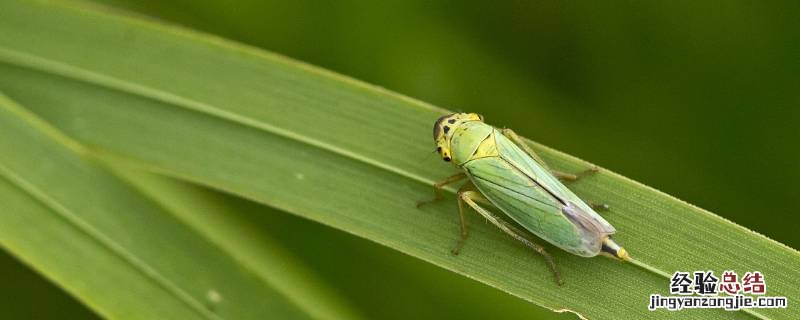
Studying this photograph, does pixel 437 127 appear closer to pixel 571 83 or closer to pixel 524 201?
pixel 524 201

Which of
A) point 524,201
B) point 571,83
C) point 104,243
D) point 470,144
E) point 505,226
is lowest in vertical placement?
point 104,243

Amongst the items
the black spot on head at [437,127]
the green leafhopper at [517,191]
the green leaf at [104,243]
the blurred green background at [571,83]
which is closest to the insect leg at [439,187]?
the green leafhopper at [517,191]

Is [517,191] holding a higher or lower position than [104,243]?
higher

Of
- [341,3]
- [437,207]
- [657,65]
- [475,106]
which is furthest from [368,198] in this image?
[657,65]

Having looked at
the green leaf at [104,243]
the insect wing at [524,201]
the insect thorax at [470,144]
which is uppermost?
the insect thorax at [470,144]

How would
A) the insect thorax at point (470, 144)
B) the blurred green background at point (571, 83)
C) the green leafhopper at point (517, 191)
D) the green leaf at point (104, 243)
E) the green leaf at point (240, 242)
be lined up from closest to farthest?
1. the green leafhopper at point (517, 191)
2. the green leaf at point (104, 243)
3. the insect thorax at point (470, 144)
4. the green leaf at point (240, 242)
5. the blurred green background at point (571, 83)

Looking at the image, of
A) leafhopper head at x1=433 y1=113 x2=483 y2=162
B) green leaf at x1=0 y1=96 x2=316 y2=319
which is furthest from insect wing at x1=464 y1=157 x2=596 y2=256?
green leaf at x1=0 y1=96 x2=316 y2=319

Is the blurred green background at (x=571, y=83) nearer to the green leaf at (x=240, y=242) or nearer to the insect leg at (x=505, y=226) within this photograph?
the green leaf at (x=240, y=242)

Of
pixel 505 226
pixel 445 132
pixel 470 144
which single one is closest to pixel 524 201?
pixel 505 226

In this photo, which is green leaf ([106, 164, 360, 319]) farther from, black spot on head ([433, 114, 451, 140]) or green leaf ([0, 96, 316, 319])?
black spot on head ([433, 114, 451, 140])
